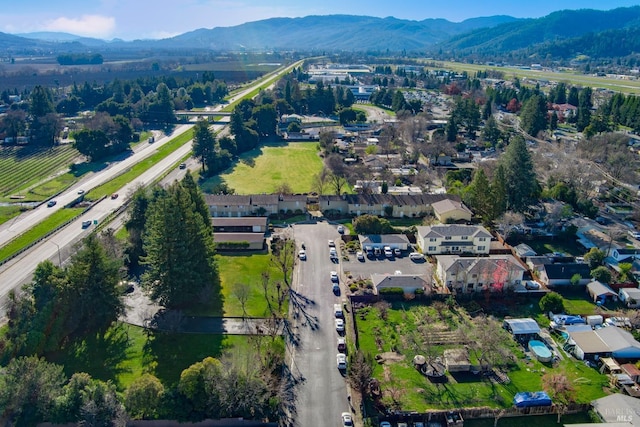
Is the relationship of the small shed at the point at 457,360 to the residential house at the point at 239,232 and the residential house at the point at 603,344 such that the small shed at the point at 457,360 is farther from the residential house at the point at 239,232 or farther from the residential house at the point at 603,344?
the residential house at the point at 239,232

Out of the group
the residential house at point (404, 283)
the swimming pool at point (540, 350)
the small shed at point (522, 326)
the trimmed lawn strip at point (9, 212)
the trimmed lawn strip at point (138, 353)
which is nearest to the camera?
the trimmed lawn strip at point (138, 353)

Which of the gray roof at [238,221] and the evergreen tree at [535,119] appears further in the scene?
the evergreen tree at [535,119]

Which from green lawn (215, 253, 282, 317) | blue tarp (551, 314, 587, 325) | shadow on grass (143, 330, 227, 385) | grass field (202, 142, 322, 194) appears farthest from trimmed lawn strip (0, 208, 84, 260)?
blue tarp (551, 314, 587, 325)

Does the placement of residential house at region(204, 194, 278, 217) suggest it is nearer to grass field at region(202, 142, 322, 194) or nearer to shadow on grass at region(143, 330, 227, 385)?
grass field at region(202, 142, 322, 194)

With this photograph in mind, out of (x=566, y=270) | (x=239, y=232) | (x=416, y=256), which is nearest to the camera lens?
(x=566, y=270)

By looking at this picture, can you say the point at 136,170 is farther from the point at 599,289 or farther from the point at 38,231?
the point at 599,289

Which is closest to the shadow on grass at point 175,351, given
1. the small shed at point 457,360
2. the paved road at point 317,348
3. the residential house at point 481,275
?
the paved road at point 317,348

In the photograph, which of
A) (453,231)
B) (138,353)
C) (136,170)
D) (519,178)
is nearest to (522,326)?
(453,231)
